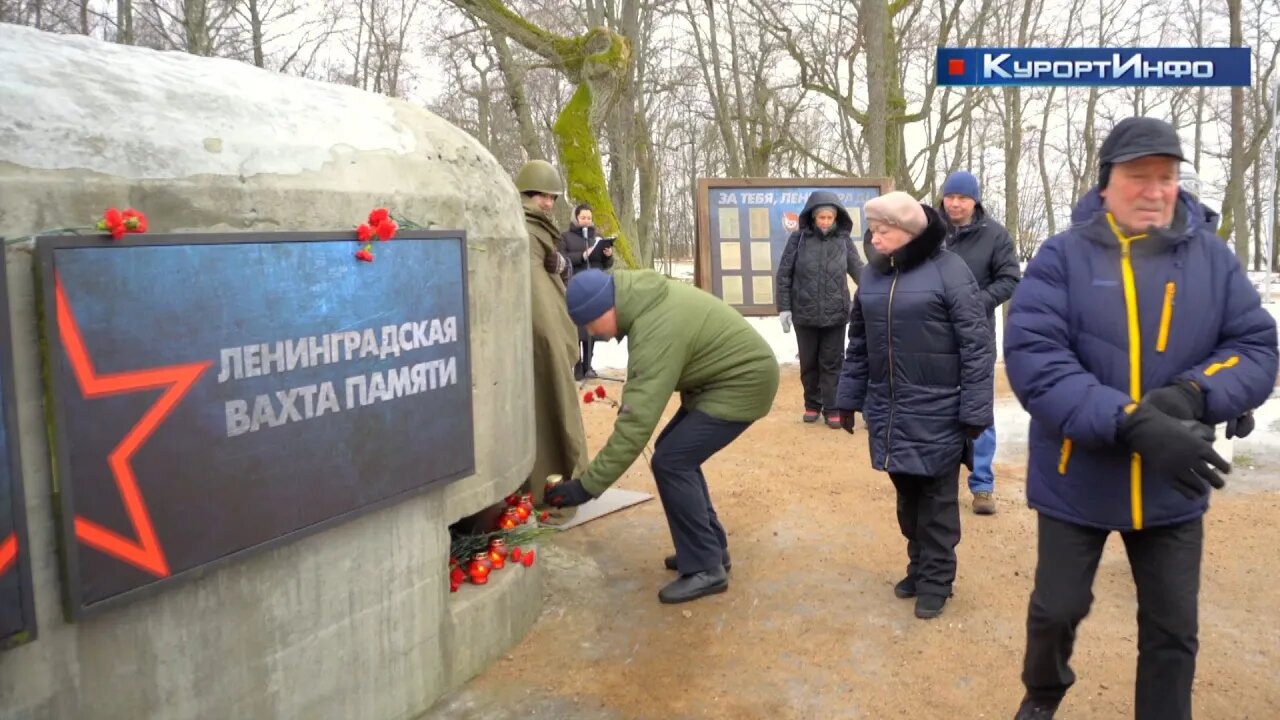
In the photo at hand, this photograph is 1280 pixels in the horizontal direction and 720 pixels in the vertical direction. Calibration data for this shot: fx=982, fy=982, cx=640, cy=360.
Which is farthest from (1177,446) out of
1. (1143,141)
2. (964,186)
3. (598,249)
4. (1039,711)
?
(598,249)

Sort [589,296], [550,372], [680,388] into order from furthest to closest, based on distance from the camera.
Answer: [550,372] → [680,388] → [589,296]

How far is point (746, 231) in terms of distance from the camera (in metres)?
11.4

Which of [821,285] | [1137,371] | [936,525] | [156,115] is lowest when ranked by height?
[936,525]

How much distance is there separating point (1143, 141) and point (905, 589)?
7.65ft

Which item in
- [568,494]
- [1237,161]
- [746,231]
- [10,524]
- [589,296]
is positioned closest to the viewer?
[10,524]

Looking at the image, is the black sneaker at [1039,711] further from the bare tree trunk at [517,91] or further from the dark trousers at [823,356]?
the bare tree trunk at [517,91]

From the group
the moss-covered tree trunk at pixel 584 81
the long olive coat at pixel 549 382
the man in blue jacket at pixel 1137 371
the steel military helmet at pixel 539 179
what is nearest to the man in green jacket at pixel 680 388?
the long olive coat at pixel 549 382

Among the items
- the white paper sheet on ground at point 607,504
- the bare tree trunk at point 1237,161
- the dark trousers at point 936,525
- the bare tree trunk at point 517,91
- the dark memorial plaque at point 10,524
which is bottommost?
the white paper sheet on ground at point 607,504

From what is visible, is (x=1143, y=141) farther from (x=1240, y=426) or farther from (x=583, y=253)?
(x=583, y=253)

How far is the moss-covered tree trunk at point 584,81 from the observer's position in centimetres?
1321

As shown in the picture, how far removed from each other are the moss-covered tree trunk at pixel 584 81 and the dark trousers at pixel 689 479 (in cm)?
941

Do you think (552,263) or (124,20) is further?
(124,20)

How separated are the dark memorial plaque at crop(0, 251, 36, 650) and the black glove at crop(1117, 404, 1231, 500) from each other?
8.36 ft

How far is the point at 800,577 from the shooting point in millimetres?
4562
